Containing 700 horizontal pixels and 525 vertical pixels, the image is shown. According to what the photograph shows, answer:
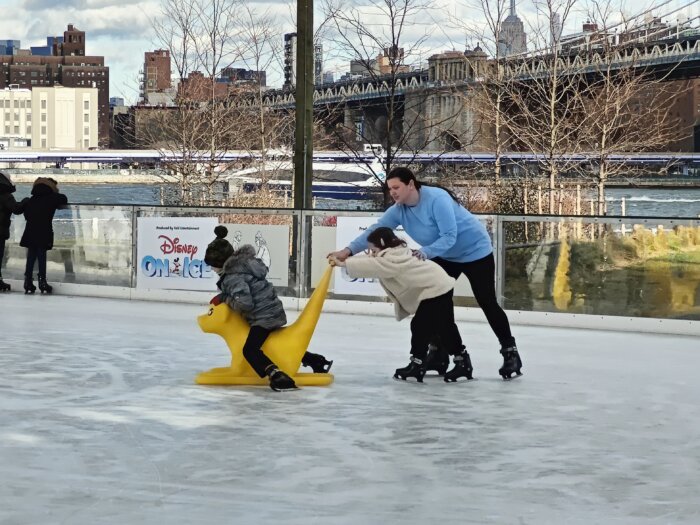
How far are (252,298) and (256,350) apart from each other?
0.30m

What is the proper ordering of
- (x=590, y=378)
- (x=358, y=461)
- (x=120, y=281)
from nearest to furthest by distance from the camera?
1. (x=358, y=461)
2. (x=590, y=378)
3. (x=120, y=281)

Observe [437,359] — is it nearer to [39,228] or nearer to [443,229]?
[443,229]

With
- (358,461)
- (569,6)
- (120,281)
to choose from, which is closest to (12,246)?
(120,281)

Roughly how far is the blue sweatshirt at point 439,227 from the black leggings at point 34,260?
280 inches

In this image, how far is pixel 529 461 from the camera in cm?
545

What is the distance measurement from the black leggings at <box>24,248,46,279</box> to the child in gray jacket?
718 cm

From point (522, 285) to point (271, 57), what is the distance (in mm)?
21125

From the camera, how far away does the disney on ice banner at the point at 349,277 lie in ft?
40.7

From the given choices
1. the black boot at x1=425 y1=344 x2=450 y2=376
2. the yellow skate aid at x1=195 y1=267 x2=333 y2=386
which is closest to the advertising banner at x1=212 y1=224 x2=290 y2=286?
the black boot at x1=425 y1=344 x2=450 y2=376

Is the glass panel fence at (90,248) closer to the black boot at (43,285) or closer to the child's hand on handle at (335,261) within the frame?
the black boot at (43,285)

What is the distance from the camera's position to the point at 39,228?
14.0m

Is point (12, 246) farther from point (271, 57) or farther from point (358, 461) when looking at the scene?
point (271, 57)

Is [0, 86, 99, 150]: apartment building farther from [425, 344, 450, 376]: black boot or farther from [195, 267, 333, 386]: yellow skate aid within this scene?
[195, 267, 333, 386]: yellow skate aid

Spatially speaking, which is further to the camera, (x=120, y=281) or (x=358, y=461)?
(x=120, y=281)
